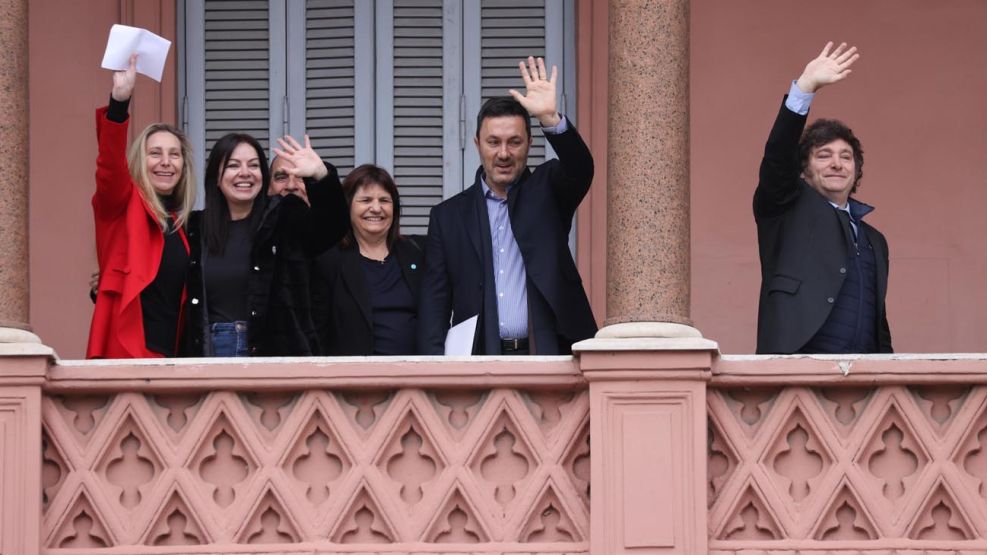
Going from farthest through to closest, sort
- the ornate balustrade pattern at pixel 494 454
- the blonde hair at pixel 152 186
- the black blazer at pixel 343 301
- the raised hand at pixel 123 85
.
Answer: the black blazer at pixel 343 301 → the blonde hair at pixel 152 186 → the raised hand at pixel 123 85 → the ornate balustrade pattern at pixel 494 454

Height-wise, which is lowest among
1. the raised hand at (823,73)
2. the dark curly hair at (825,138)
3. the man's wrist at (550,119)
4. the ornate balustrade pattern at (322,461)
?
the ornate balustrade pattern at (322,461)

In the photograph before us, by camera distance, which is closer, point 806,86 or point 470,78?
point 806,86

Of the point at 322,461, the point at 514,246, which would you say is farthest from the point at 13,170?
the point at 514,246

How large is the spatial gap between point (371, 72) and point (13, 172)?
123 inches

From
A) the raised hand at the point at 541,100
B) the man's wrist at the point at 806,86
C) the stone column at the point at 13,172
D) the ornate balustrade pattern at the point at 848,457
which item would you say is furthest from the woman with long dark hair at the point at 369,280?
the man's wrist at the point at 806,86

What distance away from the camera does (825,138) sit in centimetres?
1074

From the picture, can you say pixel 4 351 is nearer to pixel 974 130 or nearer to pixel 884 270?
pixel 884 270

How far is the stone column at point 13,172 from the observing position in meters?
10.5

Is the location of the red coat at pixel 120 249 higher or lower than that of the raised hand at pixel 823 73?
lower

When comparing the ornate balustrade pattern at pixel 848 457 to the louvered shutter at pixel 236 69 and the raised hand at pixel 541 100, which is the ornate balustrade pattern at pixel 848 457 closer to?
the raised hand at pixel 541 100

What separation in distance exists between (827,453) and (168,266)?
2.70 metres

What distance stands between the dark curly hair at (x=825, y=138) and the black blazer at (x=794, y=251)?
0.54ft

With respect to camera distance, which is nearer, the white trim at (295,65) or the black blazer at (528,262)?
the black blazer at (528,262)

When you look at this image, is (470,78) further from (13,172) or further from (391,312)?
(13,172)
